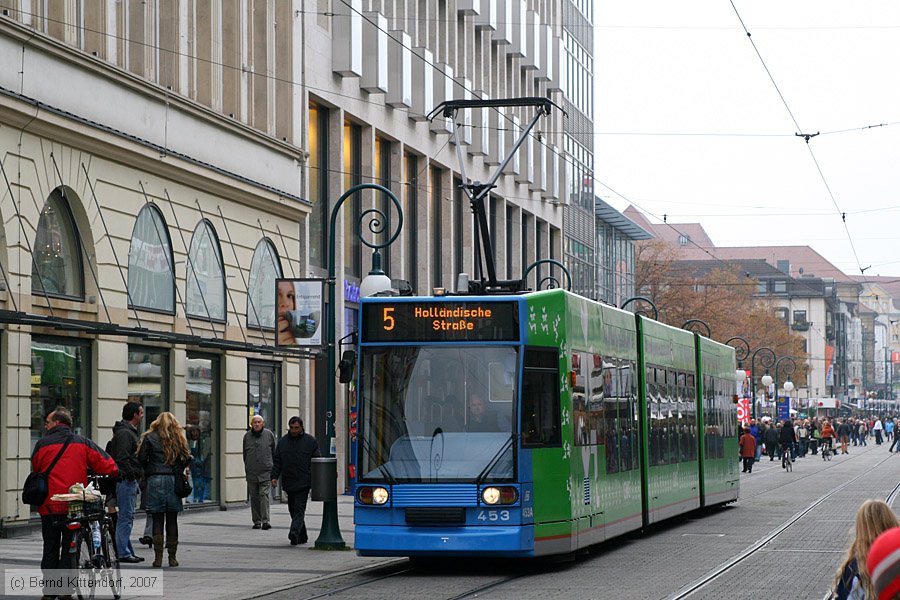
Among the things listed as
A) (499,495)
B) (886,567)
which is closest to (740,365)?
(499,495)

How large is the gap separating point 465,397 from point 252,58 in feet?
55.9

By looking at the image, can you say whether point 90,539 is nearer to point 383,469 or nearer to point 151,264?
point 383,469

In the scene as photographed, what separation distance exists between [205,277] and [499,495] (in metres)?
13.7

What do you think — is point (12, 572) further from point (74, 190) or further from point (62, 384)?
point (74, 190)

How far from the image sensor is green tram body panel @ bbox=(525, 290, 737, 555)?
1770 centimetres

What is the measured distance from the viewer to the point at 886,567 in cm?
505

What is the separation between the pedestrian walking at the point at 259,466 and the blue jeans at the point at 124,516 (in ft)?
18.0

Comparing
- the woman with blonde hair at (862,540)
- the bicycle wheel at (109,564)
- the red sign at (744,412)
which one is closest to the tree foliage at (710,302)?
the red sign at (744,412)

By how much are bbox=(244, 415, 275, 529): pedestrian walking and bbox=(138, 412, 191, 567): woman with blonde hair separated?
604 centimetres

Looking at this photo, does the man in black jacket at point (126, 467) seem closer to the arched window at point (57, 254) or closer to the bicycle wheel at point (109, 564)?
the bicycle wheel at point (109, 564)

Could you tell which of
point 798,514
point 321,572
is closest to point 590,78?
point 798,514

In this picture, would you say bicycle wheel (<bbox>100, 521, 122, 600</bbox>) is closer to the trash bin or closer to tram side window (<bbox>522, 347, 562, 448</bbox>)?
tram side window (<bbox>522, 347, 562, 448</bbox>)

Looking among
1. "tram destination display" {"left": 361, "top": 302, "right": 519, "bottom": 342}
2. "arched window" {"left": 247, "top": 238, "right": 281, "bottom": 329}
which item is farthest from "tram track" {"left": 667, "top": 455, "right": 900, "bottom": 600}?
"arched window" {"left": 247, "top": 238, "right": 281, "bottom": 329}

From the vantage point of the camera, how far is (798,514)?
29.2 meters
